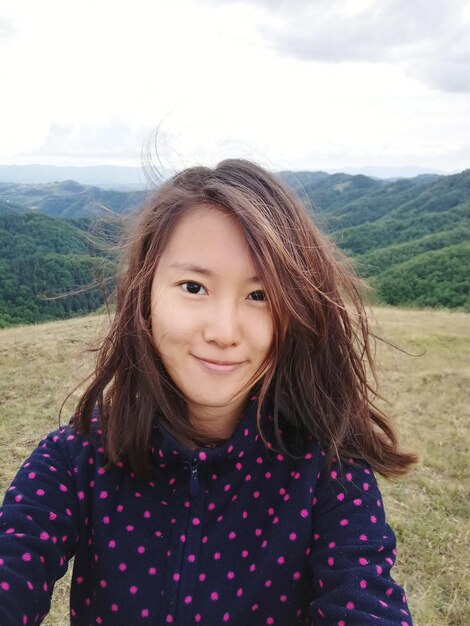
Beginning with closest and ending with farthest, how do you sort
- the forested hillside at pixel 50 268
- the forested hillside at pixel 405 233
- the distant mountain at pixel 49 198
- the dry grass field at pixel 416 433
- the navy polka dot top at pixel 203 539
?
the navy polka dot top at pixel 203 539 → the forested hillside at pixel 50 268 → the dry grass field at pixel 416 433 → the forested hillside at pixel 405 233 → the distant mountain at pixel 49 198

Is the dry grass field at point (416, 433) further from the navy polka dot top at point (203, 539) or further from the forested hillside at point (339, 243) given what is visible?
the navy polka dot top at point (203, 539)

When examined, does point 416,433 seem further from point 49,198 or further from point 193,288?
point 49,198

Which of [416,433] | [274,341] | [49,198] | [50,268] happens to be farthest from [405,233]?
[49,198]

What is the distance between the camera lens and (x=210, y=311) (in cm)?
122

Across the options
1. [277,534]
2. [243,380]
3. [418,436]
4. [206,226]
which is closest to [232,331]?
[243,380]

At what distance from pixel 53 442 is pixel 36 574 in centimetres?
37

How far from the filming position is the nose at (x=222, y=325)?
120cm

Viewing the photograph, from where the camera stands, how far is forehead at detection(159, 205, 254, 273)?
124 centimetres

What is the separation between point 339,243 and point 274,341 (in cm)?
65

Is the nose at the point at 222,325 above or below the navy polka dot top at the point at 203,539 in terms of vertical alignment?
above

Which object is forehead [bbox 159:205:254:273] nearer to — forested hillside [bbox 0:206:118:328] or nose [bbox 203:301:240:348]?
nose [bbox 203:301:240:348]

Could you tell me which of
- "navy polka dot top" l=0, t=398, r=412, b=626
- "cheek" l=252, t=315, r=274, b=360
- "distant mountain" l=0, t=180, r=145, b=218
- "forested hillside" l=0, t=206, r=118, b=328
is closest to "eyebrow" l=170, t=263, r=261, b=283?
"cheek" l=252, t=315, r=274, b=360

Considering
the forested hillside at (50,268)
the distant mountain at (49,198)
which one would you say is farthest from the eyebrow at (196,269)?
the distant mountain at (49,198)

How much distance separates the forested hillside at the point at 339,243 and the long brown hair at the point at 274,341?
0.22 metres
